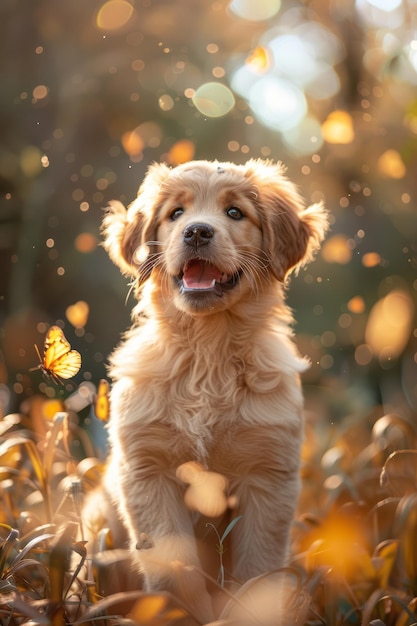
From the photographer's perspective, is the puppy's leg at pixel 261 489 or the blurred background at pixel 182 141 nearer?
the puppy's leg at pixel 261 489

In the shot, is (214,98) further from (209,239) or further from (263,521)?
(263,521)

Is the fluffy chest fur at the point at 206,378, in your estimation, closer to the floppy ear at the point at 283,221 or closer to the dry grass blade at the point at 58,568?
the floppy ear at the point at 283,221

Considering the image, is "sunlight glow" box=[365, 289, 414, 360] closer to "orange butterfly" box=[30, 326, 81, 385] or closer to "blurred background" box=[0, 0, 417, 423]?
"blurred background" box=[0, 0, 417, 423]

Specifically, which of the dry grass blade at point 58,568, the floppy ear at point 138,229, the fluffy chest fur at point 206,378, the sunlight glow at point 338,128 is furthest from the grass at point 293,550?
the sunlight glow at point 338,128

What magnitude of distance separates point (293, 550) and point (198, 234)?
148cm

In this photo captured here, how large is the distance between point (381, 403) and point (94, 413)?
2.57 metres

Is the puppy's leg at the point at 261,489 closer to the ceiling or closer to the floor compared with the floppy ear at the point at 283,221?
closer to the floor

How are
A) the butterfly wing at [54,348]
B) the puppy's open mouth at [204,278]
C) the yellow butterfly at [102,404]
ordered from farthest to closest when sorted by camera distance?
the yellow butterfly at [102,404] → the puppy's open mouth at [204,278] → the butterfly wing at [54,348]

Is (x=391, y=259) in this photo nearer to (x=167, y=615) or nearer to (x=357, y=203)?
(x=357, y=203)

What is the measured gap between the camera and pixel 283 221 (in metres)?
2.94

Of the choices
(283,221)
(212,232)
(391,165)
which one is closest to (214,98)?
(391,165)

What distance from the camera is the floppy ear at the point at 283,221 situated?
9.36 feet

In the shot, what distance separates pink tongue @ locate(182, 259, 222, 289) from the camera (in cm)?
265

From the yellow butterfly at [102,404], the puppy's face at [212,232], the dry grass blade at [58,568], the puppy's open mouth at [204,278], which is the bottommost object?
the dry grass blade at [58,568]
